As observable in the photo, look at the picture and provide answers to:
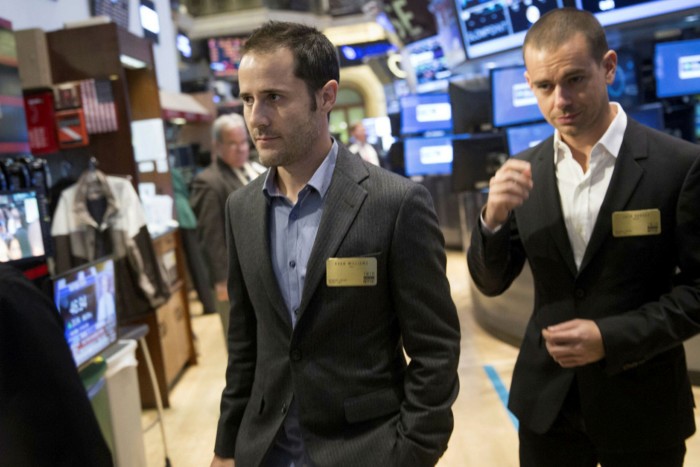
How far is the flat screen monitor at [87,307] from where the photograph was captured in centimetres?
258

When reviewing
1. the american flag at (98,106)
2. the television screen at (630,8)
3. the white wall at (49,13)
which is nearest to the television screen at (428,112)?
the white wall at (49,13)

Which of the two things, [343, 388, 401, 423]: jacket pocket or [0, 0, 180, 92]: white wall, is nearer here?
[343, 388, 401, 423]: jacket pocket

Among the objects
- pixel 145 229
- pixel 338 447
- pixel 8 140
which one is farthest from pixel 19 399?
pixel 145 229

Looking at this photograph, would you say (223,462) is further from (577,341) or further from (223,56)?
(223,56)

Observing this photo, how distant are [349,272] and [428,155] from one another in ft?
25.4

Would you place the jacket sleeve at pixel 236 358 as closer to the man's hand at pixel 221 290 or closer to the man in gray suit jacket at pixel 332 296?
the man in gray suit jacket at pixel 332 296

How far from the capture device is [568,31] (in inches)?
61.7

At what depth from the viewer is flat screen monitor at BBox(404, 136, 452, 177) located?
8.90m

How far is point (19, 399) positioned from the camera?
131 centimetres

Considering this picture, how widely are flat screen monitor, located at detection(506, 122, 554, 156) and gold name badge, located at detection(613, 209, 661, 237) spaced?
3.40 m

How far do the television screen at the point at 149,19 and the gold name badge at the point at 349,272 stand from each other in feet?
20.8

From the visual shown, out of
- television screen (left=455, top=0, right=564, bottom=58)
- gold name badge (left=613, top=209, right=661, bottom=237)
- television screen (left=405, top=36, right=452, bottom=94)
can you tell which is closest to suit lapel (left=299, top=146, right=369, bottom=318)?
gold name badge (left=613, top=209, right=661, bottom=237)

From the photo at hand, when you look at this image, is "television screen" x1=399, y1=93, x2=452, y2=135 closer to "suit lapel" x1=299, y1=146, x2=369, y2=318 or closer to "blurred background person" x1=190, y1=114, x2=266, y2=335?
"blurred background person" x1=190, y1=114, x2=266, y2=335

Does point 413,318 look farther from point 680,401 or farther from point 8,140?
point 8,140
